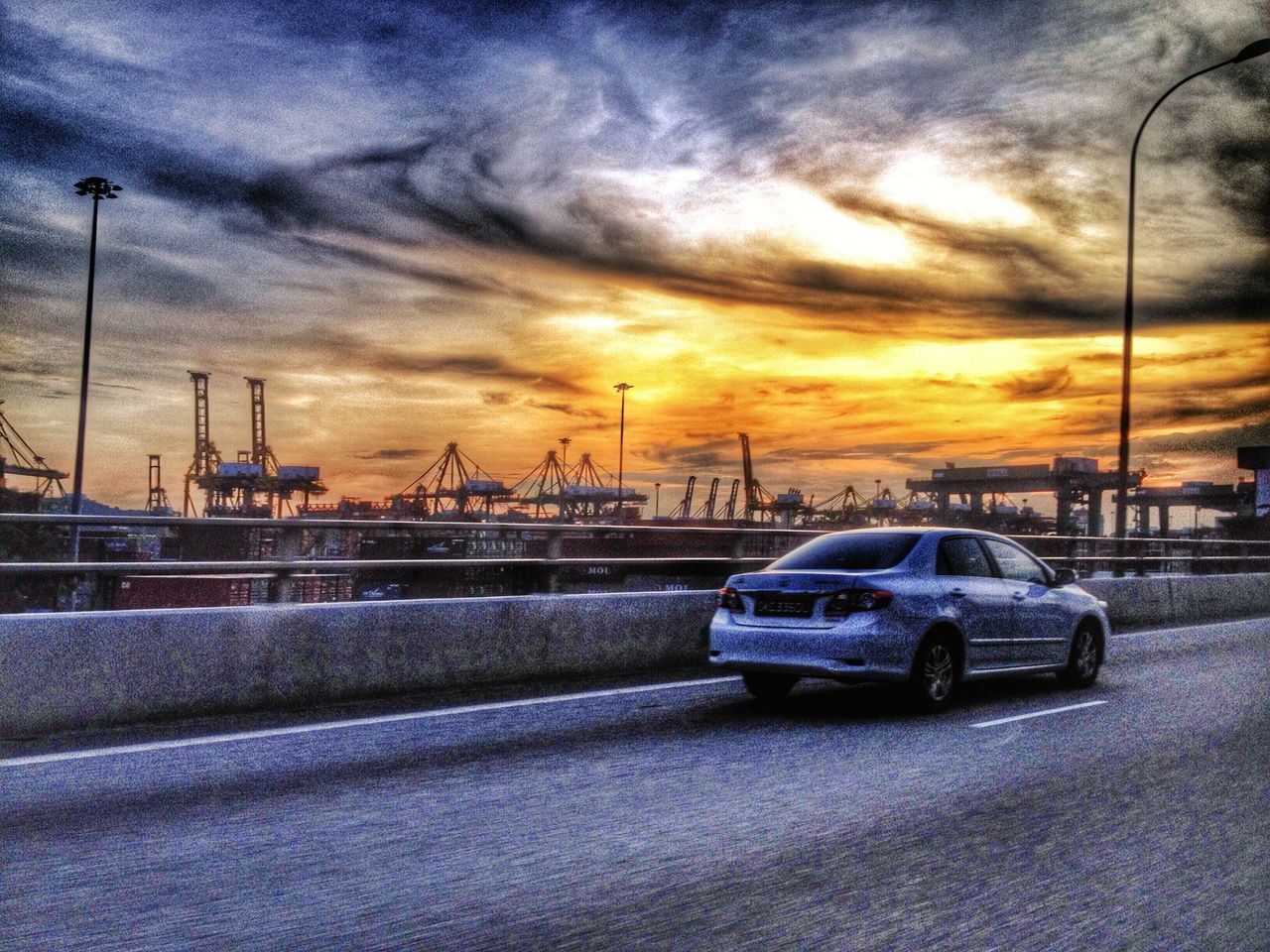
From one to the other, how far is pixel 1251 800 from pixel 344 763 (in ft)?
16.8

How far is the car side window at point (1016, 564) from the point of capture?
36.0 ft

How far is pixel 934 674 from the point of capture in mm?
9617

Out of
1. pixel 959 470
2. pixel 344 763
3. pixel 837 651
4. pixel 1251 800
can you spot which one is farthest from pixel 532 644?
pixel 959 470

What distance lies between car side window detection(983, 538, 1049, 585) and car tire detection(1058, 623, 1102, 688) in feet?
2.34

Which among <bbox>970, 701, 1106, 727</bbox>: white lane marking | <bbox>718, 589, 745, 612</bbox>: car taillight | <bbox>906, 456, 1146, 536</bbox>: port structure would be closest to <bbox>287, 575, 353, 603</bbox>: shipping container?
<bbox>718, 589, 745, 612</bbox>: car taillight

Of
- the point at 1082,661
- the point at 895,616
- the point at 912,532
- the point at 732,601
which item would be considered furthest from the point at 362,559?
the point at 1082,661

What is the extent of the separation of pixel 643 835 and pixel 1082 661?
7441 mm

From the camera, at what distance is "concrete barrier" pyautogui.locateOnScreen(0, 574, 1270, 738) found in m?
7.96

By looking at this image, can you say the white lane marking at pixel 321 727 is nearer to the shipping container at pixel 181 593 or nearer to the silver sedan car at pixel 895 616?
the silver sedan car at pixel 895 616

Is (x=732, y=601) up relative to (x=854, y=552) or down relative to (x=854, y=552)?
down

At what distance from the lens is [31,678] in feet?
25.8

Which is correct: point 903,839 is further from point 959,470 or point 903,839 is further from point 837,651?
point 959,470

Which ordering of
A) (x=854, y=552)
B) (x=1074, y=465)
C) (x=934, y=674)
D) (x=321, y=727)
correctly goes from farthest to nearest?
(x=1074, y=465) → (x=854, y=552) → (x=934, y=674) → (x=321, y=727)

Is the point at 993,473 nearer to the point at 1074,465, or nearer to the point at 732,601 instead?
the point at 1074,465
